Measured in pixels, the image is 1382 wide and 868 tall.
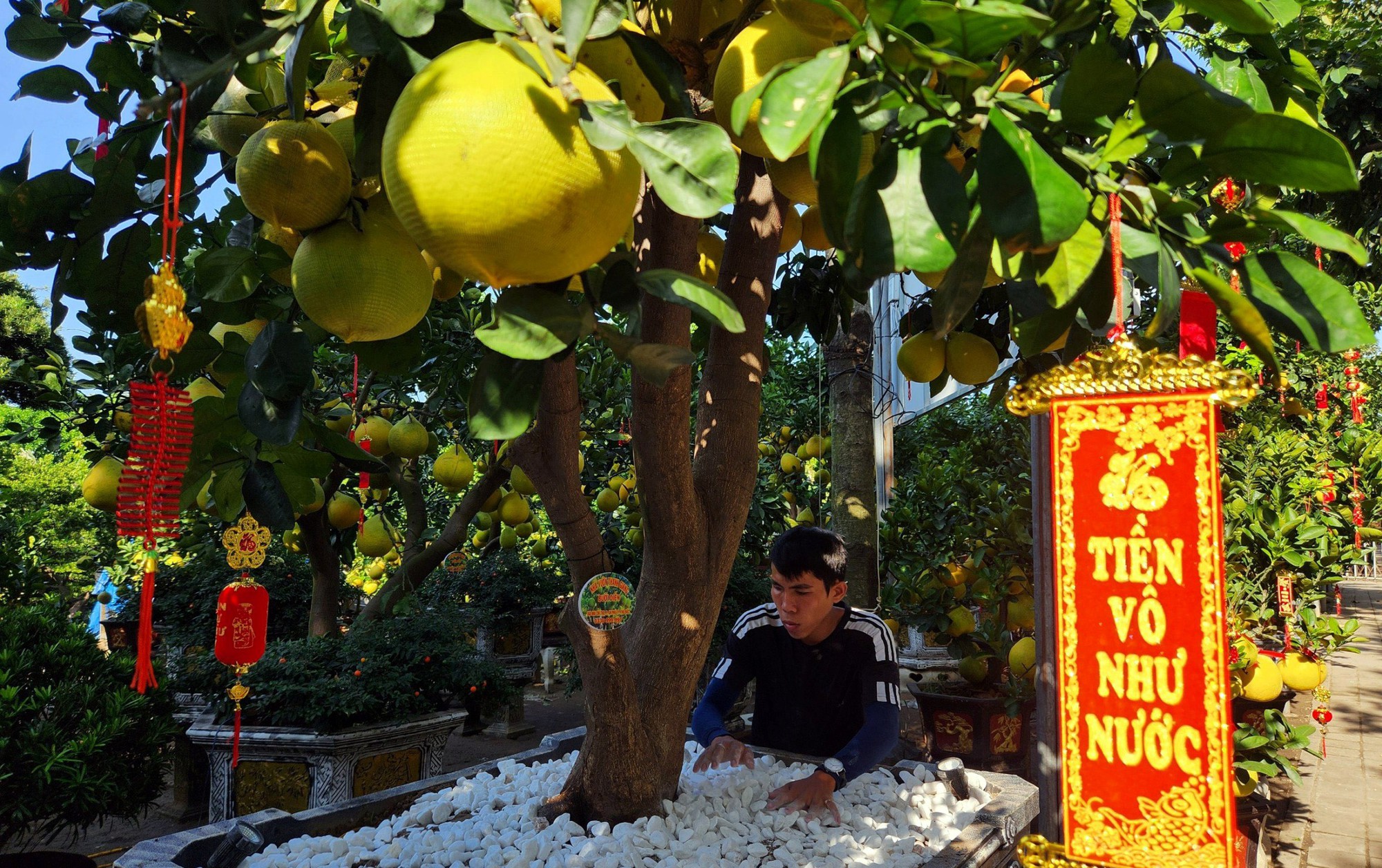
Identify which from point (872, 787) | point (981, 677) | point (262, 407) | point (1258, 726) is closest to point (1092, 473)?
point (262, 407)

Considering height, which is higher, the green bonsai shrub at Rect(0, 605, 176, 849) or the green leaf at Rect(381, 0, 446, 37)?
the green leaf at Rect(381, 0, 446, 37)

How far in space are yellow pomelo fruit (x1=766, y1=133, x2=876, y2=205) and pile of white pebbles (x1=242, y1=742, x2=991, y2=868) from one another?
1.34 metres

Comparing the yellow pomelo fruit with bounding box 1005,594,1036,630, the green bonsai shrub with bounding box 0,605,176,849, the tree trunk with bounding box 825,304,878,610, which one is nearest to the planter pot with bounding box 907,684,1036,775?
the yellow pomelo fruit with bounding box 1005,594,1036,630

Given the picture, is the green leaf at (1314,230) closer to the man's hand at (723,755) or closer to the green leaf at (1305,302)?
the green leaf at (1305,302)

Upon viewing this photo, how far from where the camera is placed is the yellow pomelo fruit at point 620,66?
2.73ft

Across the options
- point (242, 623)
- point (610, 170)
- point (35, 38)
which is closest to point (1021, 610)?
point (242, 623)

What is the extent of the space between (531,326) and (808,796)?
172cm

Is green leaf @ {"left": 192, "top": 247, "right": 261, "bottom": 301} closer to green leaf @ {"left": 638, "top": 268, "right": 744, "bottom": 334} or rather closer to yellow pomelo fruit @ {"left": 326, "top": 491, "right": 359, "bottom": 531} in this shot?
green leaf @ {"left": 638, "top": 268, "right": 744, "bottom": 334}

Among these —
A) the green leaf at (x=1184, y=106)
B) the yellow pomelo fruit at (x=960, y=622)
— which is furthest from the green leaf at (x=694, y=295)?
the yellow pomelo fruit at (x=960, y=622)

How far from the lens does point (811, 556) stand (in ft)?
7.96

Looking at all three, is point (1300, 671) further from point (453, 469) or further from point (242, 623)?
point (242, 623)

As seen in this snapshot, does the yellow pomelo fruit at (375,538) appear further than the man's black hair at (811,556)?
Yes

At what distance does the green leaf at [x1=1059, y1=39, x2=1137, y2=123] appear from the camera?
677 millimetres

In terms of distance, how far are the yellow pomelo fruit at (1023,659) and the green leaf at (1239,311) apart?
11.3 ft
